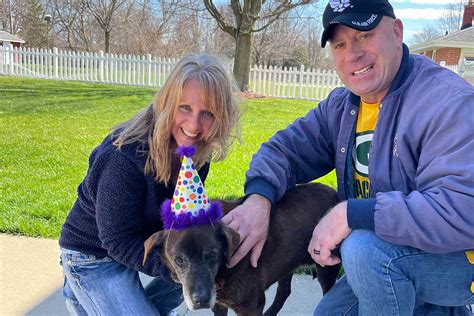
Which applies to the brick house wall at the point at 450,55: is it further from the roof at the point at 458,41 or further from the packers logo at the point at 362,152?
the packers logo at the point at 362,152

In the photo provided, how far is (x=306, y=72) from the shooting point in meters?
18.4

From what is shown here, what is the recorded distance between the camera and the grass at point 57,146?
486cm

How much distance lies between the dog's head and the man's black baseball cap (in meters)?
1.24

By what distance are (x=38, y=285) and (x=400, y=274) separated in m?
2.67

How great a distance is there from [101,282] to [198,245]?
0.70 meters

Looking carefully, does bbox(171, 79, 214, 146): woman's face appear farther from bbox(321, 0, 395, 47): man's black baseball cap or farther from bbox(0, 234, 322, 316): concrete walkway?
bbox(0, 234, 322, 316): concrete walkway

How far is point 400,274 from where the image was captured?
2115 mm

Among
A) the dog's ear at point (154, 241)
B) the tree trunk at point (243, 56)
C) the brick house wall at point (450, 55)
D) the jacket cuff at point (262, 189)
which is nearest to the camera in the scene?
the dog's ear at point (154, 241)

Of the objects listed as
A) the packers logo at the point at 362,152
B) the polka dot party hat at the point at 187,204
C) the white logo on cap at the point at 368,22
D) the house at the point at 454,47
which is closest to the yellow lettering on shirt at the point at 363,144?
the packers logo at the point at 362,152

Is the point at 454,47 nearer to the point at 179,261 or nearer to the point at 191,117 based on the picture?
the point at 191,117

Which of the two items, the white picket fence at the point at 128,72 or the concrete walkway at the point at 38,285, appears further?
the white picket fence at the point at 128,72

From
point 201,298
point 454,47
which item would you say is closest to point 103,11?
point 454,47

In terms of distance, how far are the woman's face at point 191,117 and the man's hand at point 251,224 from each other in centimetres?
48

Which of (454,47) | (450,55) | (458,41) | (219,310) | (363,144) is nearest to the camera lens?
(363,144)
